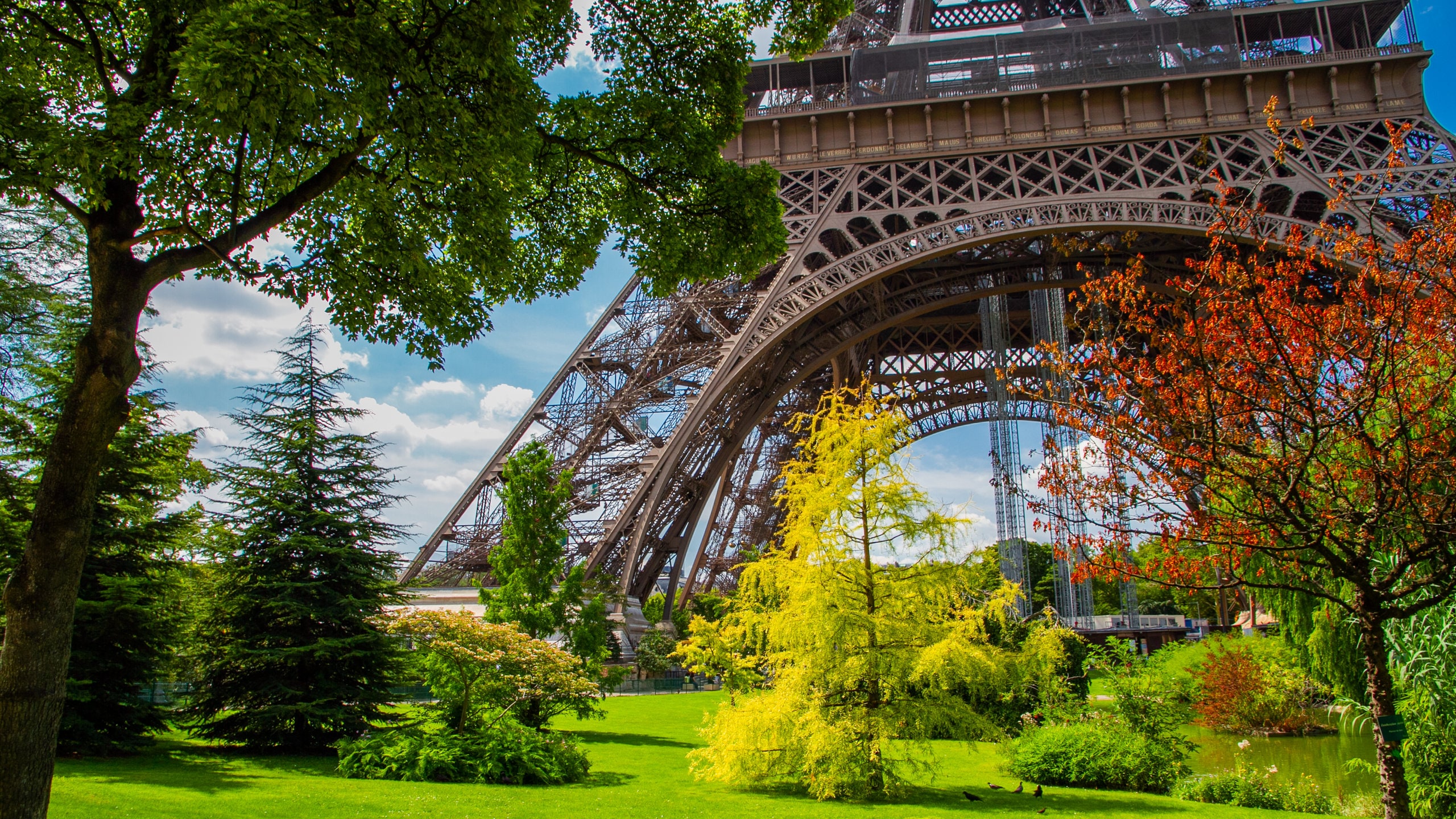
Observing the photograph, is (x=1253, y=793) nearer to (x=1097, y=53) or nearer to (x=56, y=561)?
(x=56, y=561)

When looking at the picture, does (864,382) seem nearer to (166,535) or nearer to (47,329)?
(166,535)

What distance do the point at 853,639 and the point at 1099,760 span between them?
16.3 feet

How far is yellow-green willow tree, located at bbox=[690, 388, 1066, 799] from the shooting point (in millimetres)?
11109

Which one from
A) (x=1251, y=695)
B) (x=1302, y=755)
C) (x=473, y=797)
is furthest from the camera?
(x=1251, y=695)

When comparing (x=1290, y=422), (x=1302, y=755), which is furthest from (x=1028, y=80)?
(x=1290, y=422)

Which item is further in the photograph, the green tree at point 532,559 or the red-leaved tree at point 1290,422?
the green tree at point 532,559

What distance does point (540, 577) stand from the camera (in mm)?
18734

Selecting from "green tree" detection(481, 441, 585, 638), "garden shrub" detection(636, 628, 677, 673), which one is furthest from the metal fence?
"green tree" detection(481, 441, 585, 638)

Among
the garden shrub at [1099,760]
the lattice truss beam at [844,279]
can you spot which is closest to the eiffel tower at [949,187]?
the lattice truss beam at [844,279]

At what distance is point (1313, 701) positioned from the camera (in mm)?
22000

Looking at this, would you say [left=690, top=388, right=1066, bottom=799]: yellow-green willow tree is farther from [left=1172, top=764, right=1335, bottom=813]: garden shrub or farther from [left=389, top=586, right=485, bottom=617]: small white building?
[left=389, top=586, right=485, bottom=617]: small white building

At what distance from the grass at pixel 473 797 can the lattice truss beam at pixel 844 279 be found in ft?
34.9

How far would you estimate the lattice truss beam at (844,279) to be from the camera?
930 inches

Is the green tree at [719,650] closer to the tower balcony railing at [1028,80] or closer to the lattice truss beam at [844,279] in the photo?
the lattice truss beam at [844,279]
